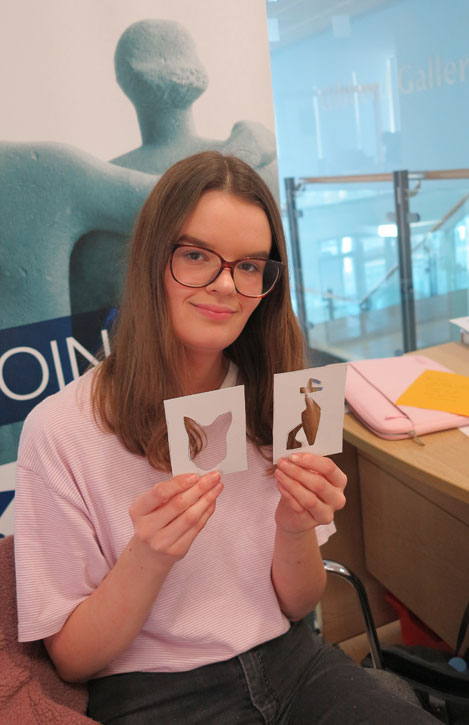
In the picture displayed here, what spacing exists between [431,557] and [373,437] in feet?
1.68

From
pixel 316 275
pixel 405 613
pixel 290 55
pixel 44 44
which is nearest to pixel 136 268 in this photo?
pixel 44 44

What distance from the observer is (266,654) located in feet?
3.26

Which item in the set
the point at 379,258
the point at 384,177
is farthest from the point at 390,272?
the point at 384,177

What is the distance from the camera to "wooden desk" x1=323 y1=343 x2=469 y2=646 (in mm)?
1246

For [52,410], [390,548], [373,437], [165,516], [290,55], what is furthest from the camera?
[290,55]

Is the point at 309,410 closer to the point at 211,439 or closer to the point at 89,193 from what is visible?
the point at 211,439

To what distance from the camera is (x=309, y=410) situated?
89 cm

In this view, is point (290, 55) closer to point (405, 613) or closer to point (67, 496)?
point (405, 613)

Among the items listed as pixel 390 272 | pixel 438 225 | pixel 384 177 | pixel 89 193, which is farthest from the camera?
pixel 390 272

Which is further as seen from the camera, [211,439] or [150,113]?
[150,113]

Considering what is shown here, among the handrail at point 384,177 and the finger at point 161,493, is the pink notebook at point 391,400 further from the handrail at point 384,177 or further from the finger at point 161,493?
the handrail at point 384,177

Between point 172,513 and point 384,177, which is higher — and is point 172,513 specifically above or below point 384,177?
below

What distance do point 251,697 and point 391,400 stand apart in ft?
2.04

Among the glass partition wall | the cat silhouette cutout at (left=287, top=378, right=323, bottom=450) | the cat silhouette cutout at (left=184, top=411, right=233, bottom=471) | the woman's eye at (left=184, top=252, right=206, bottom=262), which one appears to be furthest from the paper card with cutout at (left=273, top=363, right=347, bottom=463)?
the glass partition wall
